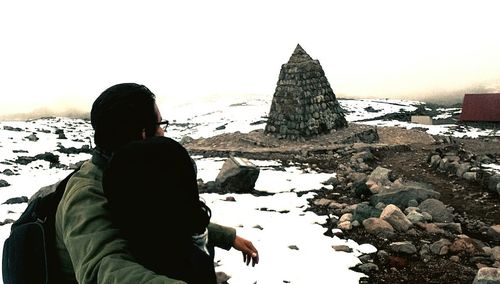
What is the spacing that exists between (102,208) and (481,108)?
44696 mm

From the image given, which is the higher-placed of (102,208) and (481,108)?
(102,208)

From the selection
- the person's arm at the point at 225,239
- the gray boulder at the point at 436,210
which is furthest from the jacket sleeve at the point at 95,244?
the gray boulder at the point at 436,210

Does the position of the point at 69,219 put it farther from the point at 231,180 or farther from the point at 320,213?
the point at 231,180

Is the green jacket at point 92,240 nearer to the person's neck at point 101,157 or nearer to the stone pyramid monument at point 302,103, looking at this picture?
the person's neck at point 101,157

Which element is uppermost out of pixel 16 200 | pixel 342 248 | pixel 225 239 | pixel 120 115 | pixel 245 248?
pixel 120 115

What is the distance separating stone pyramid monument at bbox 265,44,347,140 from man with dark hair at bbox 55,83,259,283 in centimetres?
2241

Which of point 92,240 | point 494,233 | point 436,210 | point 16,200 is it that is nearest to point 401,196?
point 436,210

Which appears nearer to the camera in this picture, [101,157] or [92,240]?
[92,240]

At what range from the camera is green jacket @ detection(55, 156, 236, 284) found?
1.65m

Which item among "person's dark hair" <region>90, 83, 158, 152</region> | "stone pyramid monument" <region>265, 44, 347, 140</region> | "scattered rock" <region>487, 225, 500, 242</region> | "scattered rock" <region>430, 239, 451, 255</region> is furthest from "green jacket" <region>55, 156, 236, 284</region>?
"stone pyramid monument" <region>265, 44, 347, 140</region>

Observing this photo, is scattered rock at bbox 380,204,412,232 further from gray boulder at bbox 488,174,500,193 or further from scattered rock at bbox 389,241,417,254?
gray boulder at bbox 488,174,500,193

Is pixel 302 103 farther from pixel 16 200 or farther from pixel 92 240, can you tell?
pixel 92 240

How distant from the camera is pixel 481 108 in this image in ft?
131

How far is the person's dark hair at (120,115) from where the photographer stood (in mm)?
2025
